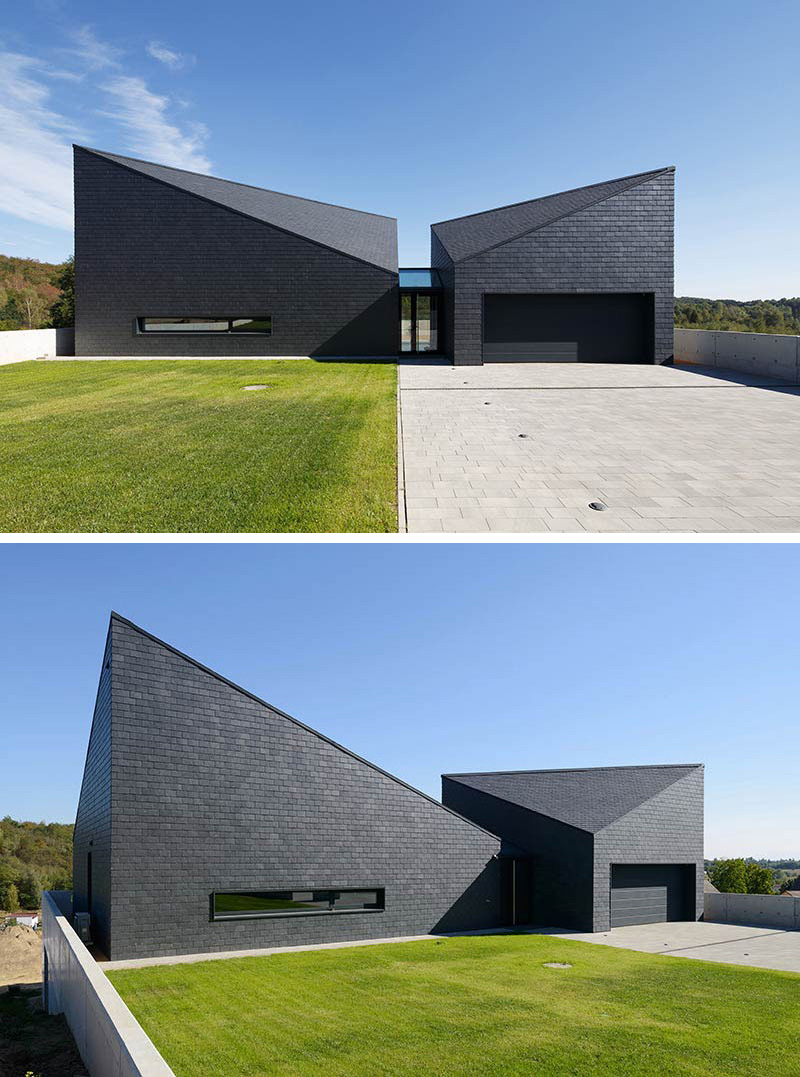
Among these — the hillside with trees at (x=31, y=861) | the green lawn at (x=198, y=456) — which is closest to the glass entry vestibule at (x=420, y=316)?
the green lawn at (x=198, y=456)

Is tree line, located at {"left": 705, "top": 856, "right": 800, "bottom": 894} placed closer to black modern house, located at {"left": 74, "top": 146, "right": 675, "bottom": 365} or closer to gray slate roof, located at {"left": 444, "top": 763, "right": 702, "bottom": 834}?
gray slate roof, located at {"left": 444, "top": 763, "right": 702, "bottom": 834}

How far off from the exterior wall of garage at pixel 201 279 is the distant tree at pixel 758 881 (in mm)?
31033

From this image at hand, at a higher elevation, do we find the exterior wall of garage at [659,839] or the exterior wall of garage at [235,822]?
the exterior wall of garage at [235,822]

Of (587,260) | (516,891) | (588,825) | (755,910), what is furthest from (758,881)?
(587,260)

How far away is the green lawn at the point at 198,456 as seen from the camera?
7.26 m

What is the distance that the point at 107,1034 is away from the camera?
4680mm

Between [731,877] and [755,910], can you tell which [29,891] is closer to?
[731,877]

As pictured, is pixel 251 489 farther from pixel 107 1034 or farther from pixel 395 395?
pixel 395 395

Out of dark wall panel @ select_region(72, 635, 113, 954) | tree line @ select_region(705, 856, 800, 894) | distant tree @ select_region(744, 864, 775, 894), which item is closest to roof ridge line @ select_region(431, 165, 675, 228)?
dark wall panel @ select_region(72, 635, 113, 954)

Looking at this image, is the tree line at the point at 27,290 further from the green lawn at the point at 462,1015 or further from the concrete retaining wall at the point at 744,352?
the green lawn at the point at 462,1015

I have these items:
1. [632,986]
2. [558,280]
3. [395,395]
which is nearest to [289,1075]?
[632,986]

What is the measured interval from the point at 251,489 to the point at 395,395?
7.64m

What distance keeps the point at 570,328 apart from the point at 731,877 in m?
30.8

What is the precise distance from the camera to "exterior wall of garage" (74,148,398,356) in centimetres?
2375
